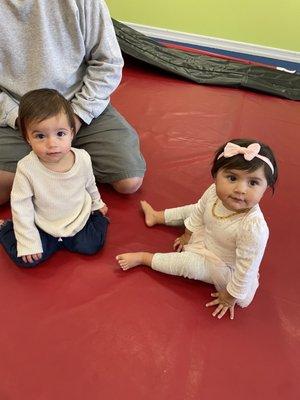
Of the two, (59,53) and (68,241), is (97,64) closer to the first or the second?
(59,53)

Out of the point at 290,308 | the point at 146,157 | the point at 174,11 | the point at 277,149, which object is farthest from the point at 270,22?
the point at 290,308

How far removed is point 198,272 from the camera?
3.50 ft

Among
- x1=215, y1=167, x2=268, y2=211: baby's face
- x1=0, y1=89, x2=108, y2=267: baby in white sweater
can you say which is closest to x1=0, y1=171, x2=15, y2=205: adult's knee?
x1=0, y1=89, x2=108, y2=267: baby in white sweater

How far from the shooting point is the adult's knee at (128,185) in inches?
51.9

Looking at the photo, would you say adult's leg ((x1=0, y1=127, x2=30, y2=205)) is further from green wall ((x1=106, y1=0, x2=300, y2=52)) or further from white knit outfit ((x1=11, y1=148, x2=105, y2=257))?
green wall ((x1=106, y1=0, x2=300, y2=52))

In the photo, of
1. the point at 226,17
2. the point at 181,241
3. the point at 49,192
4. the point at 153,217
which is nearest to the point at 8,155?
the point at 49,192

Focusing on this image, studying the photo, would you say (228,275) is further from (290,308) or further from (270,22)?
(270,22)

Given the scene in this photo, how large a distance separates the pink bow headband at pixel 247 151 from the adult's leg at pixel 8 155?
2.27 ft

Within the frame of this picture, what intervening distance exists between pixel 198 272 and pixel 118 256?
232mm

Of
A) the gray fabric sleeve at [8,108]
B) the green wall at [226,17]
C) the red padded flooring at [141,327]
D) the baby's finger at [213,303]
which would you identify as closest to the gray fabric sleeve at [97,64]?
the gray fabric sleeve at [8,108]

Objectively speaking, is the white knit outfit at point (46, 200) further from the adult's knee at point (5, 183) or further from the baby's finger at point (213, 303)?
the baby's finger at point (213, 303)

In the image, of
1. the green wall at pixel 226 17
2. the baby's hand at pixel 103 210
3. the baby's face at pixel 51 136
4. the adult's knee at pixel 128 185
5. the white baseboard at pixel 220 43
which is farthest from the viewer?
the white baseboard at pixel 220 43

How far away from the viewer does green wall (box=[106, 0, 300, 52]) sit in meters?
2.63

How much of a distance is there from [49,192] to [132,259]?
296mm
